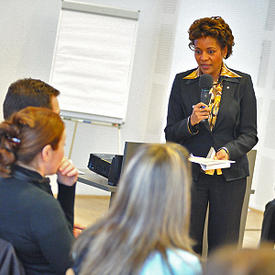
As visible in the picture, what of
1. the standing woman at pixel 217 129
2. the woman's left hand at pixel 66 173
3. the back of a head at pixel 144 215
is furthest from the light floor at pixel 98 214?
the back of a head at pixel 144 215

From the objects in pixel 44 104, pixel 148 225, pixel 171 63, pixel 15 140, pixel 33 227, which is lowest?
pixel 33 227

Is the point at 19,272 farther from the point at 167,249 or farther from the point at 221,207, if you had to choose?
the point at 221,207

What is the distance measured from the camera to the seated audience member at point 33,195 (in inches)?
65.9

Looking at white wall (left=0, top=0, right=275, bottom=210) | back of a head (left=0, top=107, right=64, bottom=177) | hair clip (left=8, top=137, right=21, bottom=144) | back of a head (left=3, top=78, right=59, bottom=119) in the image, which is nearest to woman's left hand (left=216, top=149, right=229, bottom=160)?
back of a head (left=3, top=78, right=59, bottom=119)

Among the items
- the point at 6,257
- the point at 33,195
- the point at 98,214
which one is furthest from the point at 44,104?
the point at 98,214

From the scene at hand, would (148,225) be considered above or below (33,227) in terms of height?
above

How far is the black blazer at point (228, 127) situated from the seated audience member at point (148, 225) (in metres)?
1.26

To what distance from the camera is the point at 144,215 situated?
1.36m

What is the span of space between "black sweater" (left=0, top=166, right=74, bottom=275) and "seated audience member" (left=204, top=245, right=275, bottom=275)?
0.98m

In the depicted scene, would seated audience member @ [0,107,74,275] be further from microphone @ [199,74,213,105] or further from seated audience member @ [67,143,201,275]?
microphone @ [199,74,213,105]

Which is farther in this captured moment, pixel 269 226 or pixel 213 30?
pixel 269 226

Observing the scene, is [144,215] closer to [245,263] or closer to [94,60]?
[245,263]

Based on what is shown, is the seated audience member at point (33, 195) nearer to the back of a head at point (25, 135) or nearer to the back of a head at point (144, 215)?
the back of a head at point (25, 135)

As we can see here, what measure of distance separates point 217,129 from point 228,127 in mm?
61
